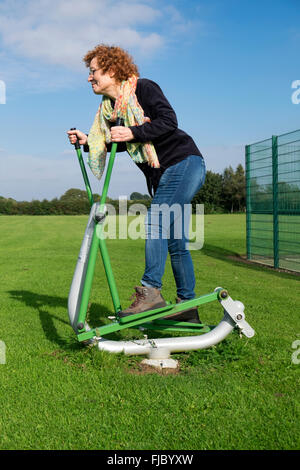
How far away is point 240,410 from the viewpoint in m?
2.53

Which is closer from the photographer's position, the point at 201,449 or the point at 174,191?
the point at 201,449

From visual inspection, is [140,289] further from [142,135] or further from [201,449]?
[201,449]

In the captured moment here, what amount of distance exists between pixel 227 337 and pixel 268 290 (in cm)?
338

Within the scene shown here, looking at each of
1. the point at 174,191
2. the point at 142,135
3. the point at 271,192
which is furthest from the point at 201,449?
the point at 271,192

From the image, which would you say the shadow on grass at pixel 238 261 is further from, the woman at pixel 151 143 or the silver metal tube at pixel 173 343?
the woman at pixel 151 143

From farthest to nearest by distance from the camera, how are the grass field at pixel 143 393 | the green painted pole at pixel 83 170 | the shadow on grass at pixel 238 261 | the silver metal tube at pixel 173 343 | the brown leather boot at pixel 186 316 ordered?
the shadow on grass at pixel 238 261, the green painted pole at pixel 83 170, the brown leather boot at pixel 186 316, the silver metal tube at pixel 173 343, the grass field at pixel 143 393

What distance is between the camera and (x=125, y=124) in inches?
134

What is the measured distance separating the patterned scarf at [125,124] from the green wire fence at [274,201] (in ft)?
20.9

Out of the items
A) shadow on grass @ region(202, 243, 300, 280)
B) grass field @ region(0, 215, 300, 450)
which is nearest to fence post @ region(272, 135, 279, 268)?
shadow on grass @ region(202, 243, 300, 280)

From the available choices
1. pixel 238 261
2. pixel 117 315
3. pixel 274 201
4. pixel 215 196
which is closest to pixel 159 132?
pixel 117 315

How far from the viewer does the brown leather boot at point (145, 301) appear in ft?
10.5

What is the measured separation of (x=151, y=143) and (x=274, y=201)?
7.36 meters

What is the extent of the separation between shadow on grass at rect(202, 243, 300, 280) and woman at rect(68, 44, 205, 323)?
5737 millimetres

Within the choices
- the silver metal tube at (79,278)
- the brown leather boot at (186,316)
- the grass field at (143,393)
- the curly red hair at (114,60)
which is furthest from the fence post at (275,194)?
the silver metal tube at (79,278)
